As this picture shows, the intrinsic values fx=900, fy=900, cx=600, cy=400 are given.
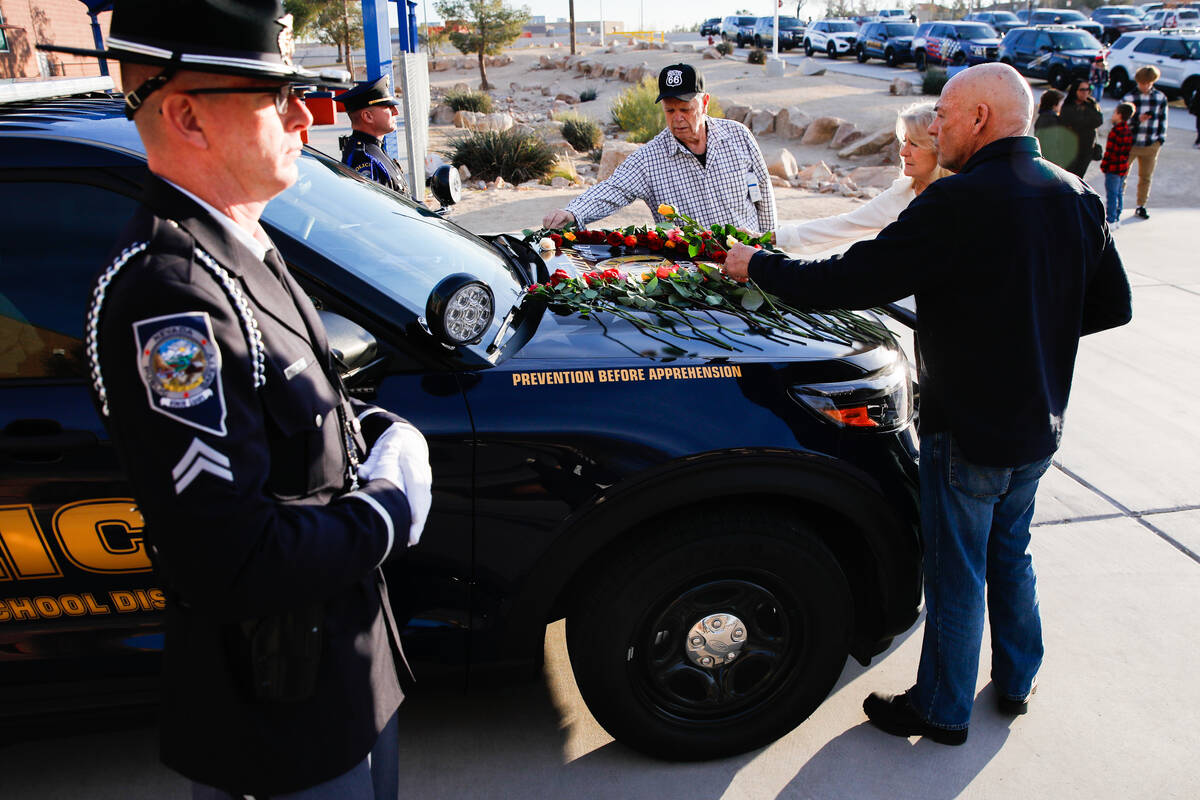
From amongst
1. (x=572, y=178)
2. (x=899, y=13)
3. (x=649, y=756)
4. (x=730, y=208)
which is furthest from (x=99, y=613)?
(x=899, y=13)

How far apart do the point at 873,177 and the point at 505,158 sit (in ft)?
20.2

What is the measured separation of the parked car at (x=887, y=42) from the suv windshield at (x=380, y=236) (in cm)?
3716

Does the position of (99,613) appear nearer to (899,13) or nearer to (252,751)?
(252,751)

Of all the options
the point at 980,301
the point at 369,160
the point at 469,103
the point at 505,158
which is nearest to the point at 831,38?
the point at 469,103

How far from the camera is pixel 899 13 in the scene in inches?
2136

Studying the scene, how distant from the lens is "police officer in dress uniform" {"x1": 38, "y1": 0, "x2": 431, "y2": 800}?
1.20m

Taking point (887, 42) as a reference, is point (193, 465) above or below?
below

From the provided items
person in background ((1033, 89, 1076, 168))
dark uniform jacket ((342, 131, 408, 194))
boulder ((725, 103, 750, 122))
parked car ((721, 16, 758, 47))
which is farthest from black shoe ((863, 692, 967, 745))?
parked car ((721, 16, 758, 47))

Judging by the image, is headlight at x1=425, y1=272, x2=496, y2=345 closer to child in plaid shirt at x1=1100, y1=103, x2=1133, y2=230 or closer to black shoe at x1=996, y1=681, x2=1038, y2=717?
black shoe at x1=996, y1=681, x2=1038, y2=717

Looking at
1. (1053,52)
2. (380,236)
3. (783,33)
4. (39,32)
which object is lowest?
(380,236)

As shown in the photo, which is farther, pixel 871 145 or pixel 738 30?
pixel 738 30

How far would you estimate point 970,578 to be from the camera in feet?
8.32

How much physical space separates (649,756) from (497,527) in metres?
0.91

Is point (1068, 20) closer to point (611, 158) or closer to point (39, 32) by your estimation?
point (611, 158)
